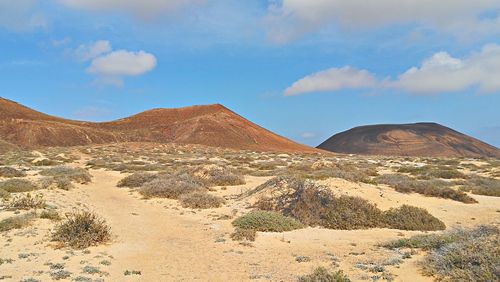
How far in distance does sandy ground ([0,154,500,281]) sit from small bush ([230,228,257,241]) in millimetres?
249

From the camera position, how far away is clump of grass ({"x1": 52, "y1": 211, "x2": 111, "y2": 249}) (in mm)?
10145

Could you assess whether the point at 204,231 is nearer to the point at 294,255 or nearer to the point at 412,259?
the point at 294,255

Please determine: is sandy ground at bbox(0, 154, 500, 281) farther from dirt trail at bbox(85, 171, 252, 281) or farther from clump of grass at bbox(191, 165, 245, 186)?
clump of grass at bbox(191, 165, 245, 186)

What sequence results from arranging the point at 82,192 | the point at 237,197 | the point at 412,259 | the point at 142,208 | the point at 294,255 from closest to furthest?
the point at 412,259
the point at 294,255
the point at 142,208
the point at 237,197
the point at 82,192

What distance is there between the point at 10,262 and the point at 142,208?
7.53 meters

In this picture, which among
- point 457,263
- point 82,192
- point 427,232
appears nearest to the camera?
point 457,263

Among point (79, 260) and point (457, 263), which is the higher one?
point (457, 263)

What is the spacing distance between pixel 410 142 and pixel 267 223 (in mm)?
79517

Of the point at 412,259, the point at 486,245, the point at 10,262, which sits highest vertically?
the point at 486,245

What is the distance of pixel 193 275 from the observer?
27.2 ft

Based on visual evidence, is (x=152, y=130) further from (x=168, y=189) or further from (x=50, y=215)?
(x=50, y=215)

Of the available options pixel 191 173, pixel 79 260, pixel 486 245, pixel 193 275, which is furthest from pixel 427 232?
pixel 191 173

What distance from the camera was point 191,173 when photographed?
80.7 feet

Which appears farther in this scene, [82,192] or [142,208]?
[82,192]
